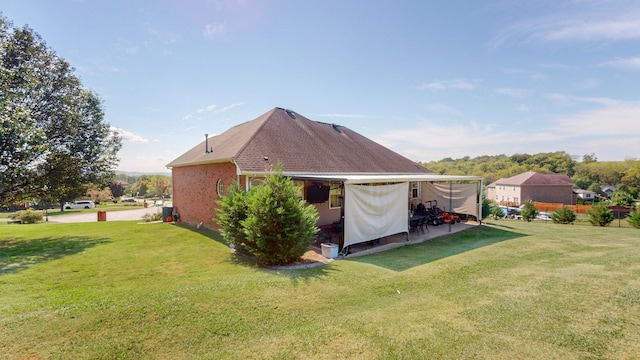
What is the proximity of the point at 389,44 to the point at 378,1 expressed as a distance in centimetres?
268

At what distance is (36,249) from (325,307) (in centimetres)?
1170

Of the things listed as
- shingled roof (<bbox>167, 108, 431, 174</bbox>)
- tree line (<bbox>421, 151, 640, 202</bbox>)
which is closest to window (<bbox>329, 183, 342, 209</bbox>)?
shingled roof (<bbox>167, 108, 431, 174</bbox>)

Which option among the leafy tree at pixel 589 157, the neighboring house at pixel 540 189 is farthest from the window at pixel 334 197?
the leafy tree at pixel 589 157

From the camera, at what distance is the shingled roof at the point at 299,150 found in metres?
12.6

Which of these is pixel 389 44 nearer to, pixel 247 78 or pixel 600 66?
pixel 247 78

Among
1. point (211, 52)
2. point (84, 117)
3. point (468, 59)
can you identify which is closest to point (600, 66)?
point (468, 59)

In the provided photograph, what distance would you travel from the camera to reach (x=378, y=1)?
39.2ft

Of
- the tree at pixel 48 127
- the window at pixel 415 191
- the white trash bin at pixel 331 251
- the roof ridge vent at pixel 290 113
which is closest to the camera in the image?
the white trash bin at pixel 331 251

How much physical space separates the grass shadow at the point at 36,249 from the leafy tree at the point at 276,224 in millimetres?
6507

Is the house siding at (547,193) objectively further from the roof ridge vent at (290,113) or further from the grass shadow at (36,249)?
the grass shadow at (36,249)

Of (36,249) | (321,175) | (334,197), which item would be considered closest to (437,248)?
(321,175)

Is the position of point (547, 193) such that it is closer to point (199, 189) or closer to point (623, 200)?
point (623, 200)

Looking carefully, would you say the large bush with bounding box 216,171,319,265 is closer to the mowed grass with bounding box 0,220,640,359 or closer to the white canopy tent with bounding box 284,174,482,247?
the mowed grass with bounding box 0,220,640,359

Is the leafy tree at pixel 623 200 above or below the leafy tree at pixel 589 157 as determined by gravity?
below
